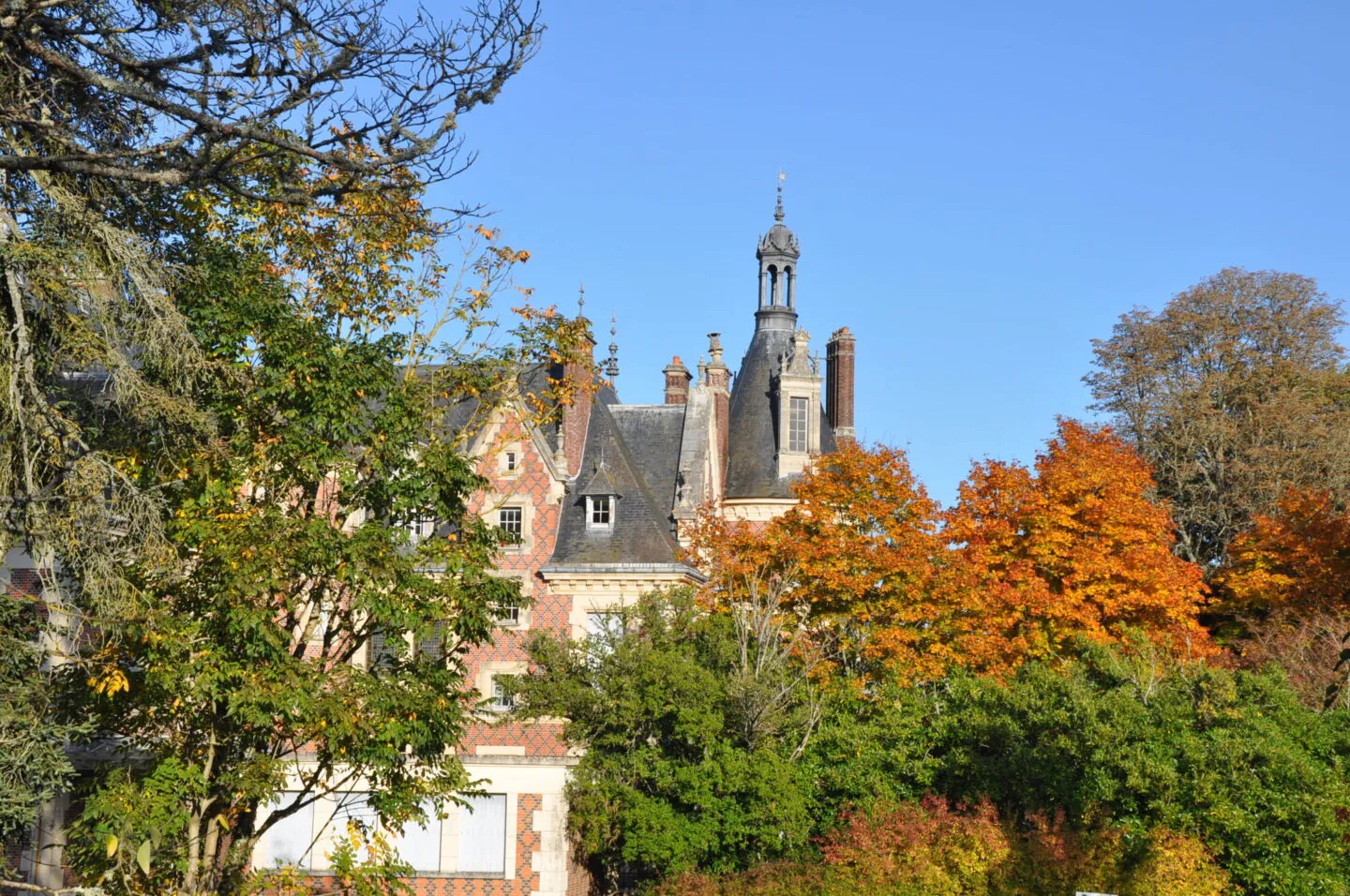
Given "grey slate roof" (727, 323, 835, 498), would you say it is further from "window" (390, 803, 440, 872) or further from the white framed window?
"window" (390, 803, 440, 872)

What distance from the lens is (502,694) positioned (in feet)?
94.6

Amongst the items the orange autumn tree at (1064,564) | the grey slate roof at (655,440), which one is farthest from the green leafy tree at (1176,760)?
the grey slate roof at (655,440)

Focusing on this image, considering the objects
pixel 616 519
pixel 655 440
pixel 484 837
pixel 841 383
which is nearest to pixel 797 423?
pixel 841 383

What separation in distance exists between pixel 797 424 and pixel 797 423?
0.08ft

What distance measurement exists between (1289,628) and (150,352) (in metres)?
25.6

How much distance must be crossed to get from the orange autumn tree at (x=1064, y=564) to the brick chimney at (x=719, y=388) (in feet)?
21.0

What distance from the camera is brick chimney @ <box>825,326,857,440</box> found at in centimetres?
3834

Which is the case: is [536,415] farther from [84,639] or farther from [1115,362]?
[1115,362]

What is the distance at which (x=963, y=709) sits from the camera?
24.6 m

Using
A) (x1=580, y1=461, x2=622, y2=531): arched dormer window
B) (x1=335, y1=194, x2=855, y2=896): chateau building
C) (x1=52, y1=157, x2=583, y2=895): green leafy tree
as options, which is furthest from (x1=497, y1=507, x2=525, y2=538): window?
(x1=52, y1=157, x2=583, y2=895): green leafy tree

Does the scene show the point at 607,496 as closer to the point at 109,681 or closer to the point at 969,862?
the point at 969,862

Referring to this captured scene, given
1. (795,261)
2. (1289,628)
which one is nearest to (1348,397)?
(1289,628)

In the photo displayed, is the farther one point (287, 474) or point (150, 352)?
point (287, 474)

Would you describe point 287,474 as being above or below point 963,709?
above
